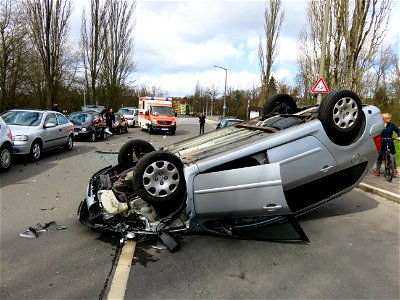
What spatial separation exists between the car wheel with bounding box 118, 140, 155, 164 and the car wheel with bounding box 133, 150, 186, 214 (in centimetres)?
189

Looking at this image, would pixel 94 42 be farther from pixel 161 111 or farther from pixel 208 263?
pixel 208 263

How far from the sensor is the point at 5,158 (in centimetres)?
867

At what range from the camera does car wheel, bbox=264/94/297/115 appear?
6198mm

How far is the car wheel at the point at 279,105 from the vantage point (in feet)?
20.3

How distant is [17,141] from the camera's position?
33.0 feet

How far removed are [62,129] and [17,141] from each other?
8.70 ft

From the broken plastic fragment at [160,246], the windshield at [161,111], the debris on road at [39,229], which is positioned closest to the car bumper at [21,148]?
the debris on road at [39,229]

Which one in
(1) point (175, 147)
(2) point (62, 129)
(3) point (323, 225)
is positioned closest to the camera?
(3) point (323, 225)

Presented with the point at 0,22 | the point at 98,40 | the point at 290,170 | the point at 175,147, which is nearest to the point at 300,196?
the point at 290,170

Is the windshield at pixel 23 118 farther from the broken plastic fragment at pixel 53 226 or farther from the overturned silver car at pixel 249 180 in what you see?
the overturned silver car at pixel 249 180

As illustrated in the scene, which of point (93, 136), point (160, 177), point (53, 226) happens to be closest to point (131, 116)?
point (93, 136)

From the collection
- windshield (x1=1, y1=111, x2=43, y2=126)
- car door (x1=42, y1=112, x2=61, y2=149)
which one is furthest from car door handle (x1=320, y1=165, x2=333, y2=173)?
windshield (x1=1, y1=111, x2=43, y2=126)

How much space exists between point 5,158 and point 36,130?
229cm

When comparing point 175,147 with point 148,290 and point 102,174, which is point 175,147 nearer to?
point 102,174
